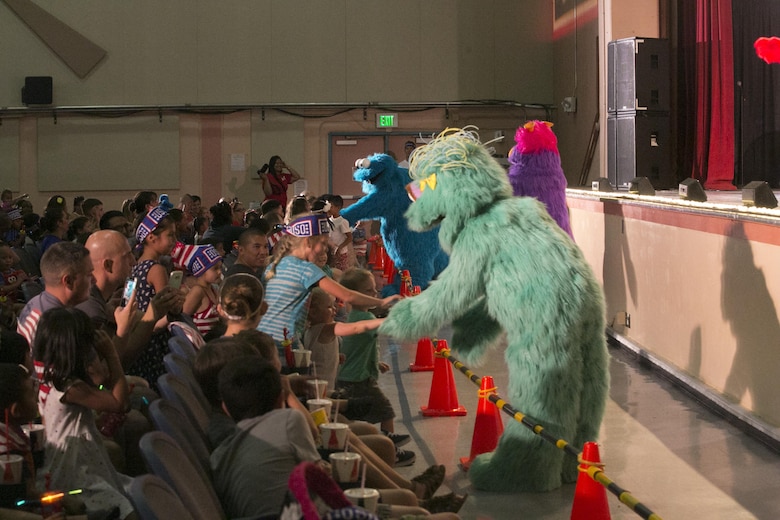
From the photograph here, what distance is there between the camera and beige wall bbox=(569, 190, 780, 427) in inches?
231

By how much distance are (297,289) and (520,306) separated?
127cm

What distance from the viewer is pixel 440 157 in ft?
16.7

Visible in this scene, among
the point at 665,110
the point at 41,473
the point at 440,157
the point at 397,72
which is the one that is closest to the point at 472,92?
the point at 397,72

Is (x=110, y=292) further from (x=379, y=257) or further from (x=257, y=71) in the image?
(x=257, y=71)

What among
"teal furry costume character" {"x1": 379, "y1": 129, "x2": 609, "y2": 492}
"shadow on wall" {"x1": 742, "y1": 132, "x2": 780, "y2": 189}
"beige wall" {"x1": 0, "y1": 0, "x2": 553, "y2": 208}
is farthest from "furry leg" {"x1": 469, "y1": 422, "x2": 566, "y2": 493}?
"beige wall" {"x1": 0, "y1": 0, "x2": 553, "y2": 208}

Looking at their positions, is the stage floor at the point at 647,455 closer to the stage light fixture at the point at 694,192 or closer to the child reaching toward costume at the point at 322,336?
the child reaching toward costume at the point at 322,336

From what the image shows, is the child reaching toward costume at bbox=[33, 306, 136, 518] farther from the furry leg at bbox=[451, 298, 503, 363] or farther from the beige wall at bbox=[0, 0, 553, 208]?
the beige wall at bbox=[0, 0, 553, 208]

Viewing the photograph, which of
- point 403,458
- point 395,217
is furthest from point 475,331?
point 395,217

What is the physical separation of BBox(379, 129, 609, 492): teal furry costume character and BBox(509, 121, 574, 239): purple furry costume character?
111 inches

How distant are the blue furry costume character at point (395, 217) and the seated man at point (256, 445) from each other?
5482mm

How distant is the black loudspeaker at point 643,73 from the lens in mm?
10680

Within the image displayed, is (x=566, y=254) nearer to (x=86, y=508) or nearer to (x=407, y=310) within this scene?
(x=407, y=310)

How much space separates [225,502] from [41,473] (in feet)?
2.19

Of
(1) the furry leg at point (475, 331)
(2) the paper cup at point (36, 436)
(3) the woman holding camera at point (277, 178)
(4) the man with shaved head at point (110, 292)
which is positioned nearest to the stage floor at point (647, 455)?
(1) the furry leg at point (475, 331)
